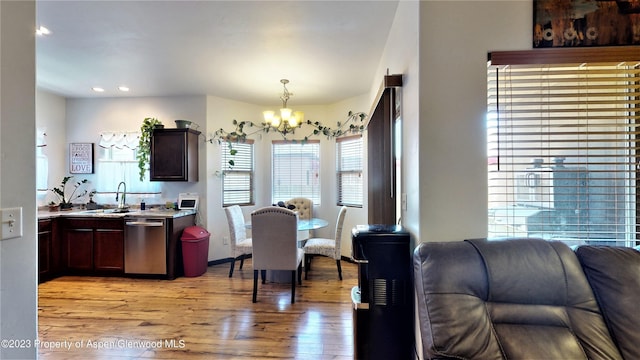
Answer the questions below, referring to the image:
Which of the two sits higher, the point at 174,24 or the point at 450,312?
the point at 174,24

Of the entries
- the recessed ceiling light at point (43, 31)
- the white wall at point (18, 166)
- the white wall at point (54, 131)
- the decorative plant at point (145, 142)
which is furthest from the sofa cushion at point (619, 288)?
the white wall at point (54, 131)

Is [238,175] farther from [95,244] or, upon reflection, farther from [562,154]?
[562,154]

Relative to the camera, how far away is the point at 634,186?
1.68 meters

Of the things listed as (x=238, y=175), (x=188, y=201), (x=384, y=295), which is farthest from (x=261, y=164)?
(x=384, y=295)

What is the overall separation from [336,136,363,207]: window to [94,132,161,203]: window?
302 cm

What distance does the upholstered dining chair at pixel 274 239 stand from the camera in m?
3.01

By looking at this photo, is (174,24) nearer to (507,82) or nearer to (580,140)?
(507,82)

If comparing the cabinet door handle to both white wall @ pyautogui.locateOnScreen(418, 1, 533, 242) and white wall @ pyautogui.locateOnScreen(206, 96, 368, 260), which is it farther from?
white wall @ pyautogui.locateOnScreen(418, 1, 533, 242)

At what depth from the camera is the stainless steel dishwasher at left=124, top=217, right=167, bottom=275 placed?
378 cm

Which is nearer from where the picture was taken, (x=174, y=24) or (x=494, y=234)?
(x=494, y=234)

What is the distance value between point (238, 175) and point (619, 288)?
15.1 feet

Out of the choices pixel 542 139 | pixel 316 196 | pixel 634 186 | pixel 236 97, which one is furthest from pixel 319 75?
pixel 634 186

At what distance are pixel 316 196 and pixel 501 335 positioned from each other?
12.9 feet

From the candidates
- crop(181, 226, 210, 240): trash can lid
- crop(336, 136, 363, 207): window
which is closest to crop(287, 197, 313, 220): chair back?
crop(336, 136, 363, 207): window
